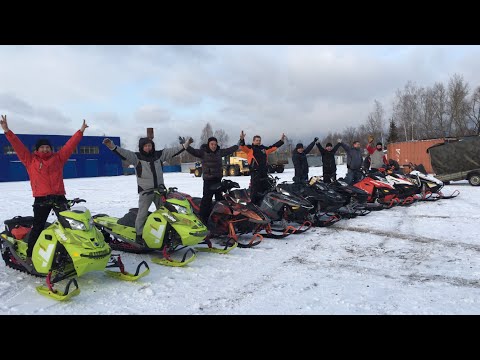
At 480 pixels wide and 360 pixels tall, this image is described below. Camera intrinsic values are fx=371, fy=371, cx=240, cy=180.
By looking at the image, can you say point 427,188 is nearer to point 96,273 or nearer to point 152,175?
point 152,175

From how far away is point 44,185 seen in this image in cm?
435

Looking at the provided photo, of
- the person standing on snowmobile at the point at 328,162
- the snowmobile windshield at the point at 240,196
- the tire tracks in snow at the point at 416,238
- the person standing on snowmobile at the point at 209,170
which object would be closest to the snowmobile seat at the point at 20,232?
the person standing on snowmobile at the point at 209,170

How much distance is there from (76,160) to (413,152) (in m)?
32.5

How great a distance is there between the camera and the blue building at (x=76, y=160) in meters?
34.6

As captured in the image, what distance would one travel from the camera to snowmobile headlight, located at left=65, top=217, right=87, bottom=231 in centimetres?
393

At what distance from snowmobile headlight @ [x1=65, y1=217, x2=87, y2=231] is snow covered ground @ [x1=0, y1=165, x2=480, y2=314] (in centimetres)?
69

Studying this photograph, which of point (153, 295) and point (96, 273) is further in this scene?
point (96, 273)

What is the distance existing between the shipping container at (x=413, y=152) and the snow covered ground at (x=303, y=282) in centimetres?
1818

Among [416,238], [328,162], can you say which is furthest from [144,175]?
[328,162]

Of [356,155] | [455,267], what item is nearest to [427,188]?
[356,155]

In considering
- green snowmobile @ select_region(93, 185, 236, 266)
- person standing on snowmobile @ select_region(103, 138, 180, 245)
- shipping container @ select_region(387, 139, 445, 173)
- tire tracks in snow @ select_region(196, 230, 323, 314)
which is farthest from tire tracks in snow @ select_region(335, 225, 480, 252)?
shipping container @ select_region(387, 139, 445, 173)

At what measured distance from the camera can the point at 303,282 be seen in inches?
165

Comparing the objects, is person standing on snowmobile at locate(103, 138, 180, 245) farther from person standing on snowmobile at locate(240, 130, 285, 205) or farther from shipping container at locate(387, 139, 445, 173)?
shipping container at locate(387, 139, 445, 173)
